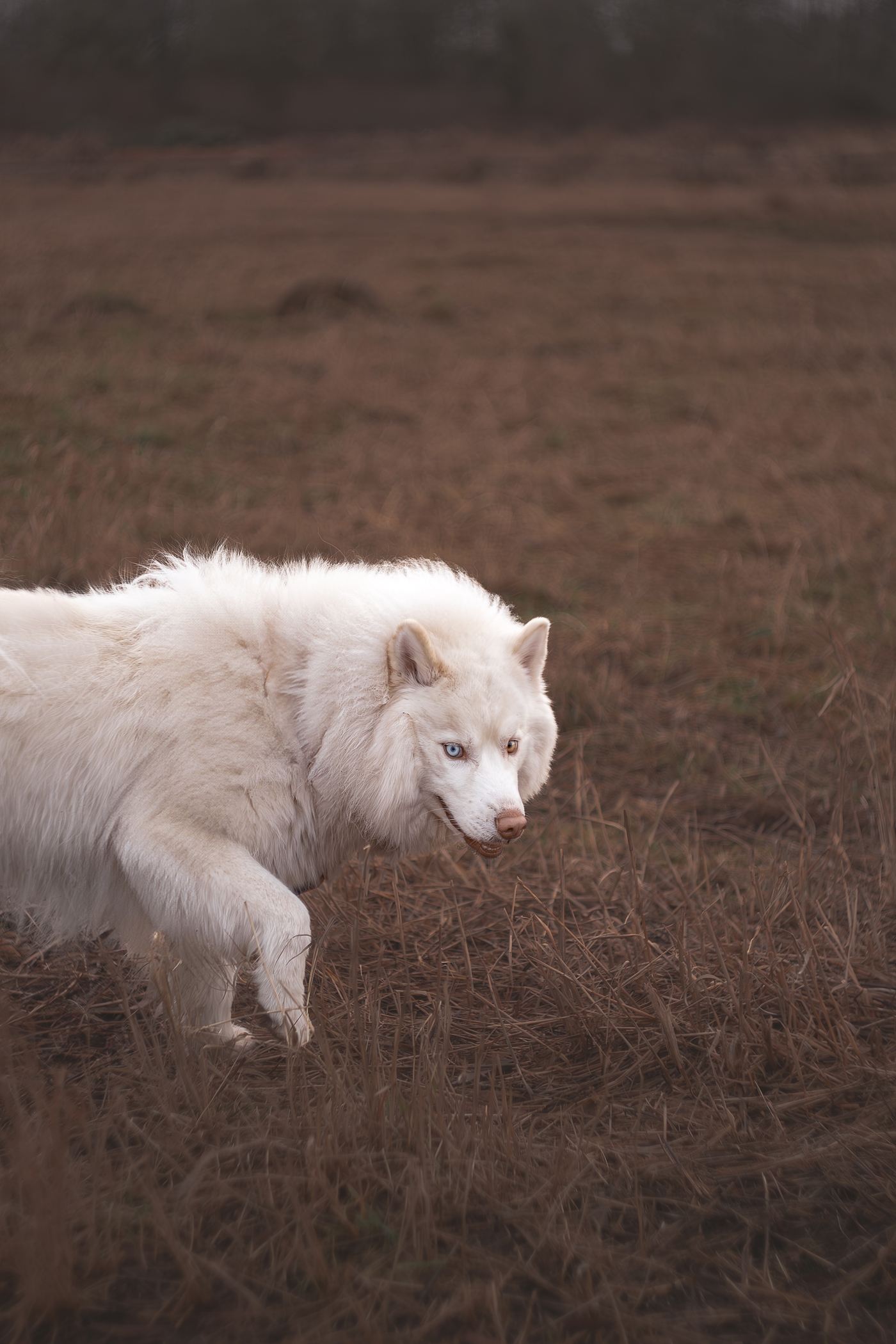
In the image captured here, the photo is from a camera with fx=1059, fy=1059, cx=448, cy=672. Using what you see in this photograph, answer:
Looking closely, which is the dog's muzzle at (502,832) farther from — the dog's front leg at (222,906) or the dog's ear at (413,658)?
the dog's front leg at (222,906)

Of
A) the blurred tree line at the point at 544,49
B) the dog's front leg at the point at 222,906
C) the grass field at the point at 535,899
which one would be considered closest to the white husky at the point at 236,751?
the dog's front leg at the point at 222,906

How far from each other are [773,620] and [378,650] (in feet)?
13.9

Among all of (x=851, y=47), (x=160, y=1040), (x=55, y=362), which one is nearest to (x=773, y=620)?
(x=160, y=1040)

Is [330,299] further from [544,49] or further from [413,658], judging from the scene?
[544,49]

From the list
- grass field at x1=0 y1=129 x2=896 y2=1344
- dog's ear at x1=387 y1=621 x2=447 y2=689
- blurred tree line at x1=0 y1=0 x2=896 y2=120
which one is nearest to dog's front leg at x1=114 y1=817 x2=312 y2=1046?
grass field at x1=0 y1=129 x2=896 y2=1344

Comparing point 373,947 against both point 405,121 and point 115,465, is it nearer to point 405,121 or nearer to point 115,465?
point 115,465

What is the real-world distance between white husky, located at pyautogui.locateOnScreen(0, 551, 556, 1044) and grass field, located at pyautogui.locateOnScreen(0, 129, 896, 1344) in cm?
27

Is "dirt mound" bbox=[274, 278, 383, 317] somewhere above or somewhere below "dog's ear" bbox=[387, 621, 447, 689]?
below

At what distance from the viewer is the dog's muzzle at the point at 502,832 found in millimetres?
2826

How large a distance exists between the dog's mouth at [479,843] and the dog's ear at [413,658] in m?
0.33

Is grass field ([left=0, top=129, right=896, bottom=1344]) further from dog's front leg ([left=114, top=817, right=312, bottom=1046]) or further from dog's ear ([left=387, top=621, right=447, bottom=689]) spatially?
dog's ear ([left=387, top=621, right=447, bottom=689])

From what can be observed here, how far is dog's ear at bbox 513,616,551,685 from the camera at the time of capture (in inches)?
125

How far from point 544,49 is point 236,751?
5387 cm

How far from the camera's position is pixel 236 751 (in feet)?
9.47
